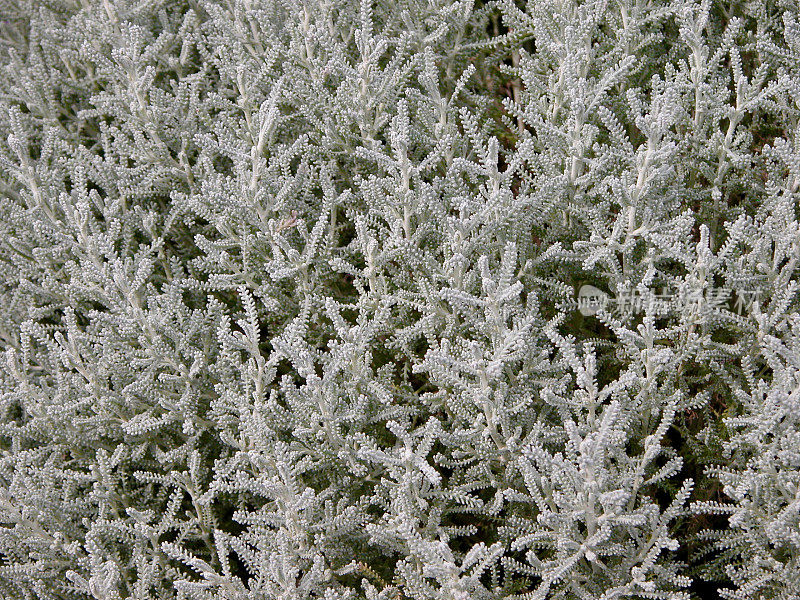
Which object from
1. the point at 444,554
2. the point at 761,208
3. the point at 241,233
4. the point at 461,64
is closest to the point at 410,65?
the point at 461,64

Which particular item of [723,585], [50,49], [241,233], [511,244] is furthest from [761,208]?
[50,49]

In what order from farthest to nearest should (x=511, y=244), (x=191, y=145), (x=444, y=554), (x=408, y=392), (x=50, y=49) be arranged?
(x=50, y=49)
(x=191, y=145)
(x=408, y=392)
(x=511, y=244)
(x=444, y=554)

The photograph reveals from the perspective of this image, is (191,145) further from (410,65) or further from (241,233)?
(410,65)

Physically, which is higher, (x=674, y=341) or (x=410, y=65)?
(x=410, y=65)

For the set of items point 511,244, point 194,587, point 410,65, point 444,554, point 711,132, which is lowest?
point 194,587

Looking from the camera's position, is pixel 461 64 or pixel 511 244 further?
pixel 461 64

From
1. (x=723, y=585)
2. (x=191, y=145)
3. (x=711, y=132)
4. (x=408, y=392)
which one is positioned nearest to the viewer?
(x=723, y=585)
